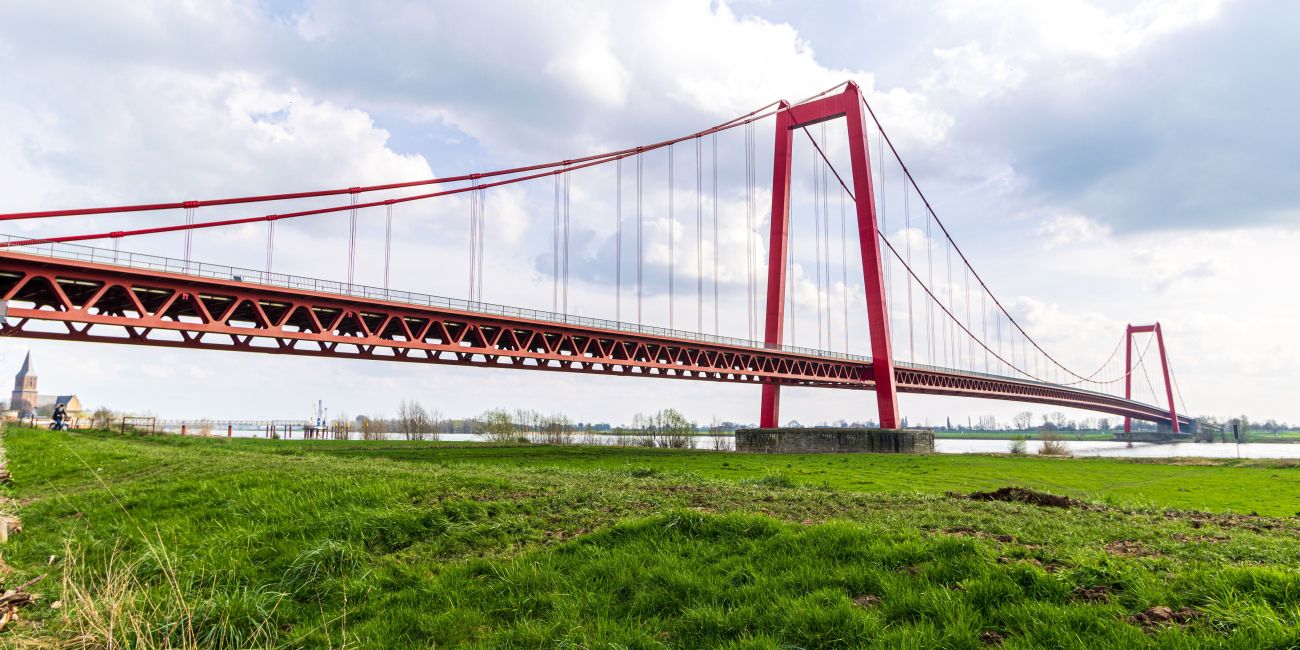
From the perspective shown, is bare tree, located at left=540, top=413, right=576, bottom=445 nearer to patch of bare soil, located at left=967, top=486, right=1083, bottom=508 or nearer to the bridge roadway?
the bridge roadway

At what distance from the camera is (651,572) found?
7000 millimetres

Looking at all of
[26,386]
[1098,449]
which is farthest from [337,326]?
[26,386]

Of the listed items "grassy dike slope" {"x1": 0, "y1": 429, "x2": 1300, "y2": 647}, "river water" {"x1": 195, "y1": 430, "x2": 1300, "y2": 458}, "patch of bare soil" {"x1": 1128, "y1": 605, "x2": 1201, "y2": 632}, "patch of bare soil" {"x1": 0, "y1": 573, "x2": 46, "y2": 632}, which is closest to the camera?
"patch of bare soil" {"x1": 1128, "y1": 605, "x2": 1201, "y2": 632}

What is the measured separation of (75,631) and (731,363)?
162 feet

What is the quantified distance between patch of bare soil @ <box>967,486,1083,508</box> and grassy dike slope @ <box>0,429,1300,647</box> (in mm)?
517

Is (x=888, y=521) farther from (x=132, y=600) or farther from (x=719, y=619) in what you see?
(x=132, y=600)

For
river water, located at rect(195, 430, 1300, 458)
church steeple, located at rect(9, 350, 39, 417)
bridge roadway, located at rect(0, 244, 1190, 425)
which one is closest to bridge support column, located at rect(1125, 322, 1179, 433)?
river water, located at rect(195, 430, 1300, 458)

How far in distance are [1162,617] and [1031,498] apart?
21.9 feet

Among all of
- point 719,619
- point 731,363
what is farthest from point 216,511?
point 731,363

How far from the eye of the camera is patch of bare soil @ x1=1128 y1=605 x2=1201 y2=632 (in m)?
5.17

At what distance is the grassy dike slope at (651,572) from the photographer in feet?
18.2

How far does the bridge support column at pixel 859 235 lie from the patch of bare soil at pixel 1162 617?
5037 centimetres

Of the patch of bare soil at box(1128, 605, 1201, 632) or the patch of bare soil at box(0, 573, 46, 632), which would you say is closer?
the patch of bare soil at box(1128, 605, 1201, 632)

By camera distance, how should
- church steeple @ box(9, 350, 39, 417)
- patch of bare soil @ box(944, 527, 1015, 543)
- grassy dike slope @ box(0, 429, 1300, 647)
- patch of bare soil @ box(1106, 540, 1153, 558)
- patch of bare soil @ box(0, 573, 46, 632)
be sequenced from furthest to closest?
1. church steeple @ box(9, 350, 39, 417)
2. patch of bare soil @ box(944, 527, 1015, 543)
3. patch of bare soil @ box(1106, 540, 1153, 558)
4. patch of bare soil @ box(0, 573, 46, 632)
5. grassy dike slope @ box(0, 429, 1300, 647)
